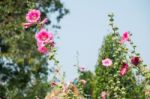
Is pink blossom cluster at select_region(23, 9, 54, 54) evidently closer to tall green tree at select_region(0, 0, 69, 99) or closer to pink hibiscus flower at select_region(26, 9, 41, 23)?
pink hibiscus flower at select_region(26, 9, 41, 23)

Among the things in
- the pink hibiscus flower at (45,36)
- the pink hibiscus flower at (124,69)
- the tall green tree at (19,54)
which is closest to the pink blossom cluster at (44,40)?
the pink hibiscus flower at (45,36)

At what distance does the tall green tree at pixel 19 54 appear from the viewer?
63.9 feet

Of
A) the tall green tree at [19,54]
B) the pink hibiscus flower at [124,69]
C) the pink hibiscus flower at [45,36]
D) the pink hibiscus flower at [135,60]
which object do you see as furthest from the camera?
the tall green tree at [19,54]

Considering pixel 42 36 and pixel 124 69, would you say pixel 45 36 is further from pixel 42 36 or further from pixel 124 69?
pixel 124 69

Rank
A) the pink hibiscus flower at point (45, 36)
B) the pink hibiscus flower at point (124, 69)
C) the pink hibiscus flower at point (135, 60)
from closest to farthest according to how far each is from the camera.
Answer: the pink hibiscus flower at point (45, 36) → the pink hibiscus flower at point (124, 69) → the pink hibiscus flower at point (135, 60)

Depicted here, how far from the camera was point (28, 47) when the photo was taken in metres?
19.7

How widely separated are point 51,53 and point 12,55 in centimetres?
1466

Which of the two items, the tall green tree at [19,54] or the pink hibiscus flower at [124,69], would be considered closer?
the pink hibiscus flower at [124,69]

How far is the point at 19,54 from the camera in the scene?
19344 mm

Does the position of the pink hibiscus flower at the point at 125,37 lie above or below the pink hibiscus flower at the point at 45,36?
above

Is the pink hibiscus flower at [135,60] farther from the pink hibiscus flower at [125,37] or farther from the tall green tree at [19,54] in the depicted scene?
the tall green tree at [19,54]

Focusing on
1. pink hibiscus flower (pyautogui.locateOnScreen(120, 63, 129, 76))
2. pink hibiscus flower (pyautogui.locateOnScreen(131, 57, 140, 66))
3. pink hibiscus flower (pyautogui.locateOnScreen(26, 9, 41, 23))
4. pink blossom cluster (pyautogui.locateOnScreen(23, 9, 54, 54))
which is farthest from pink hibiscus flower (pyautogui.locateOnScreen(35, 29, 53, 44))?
pink hibiscus flower (pyautogui.locateOnScreen(131, 57, 140, 66))

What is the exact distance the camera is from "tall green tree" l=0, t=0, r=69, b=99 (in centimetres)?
1948

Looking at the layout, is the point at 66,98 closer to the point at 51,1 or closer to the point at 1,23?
the point at 1,23
